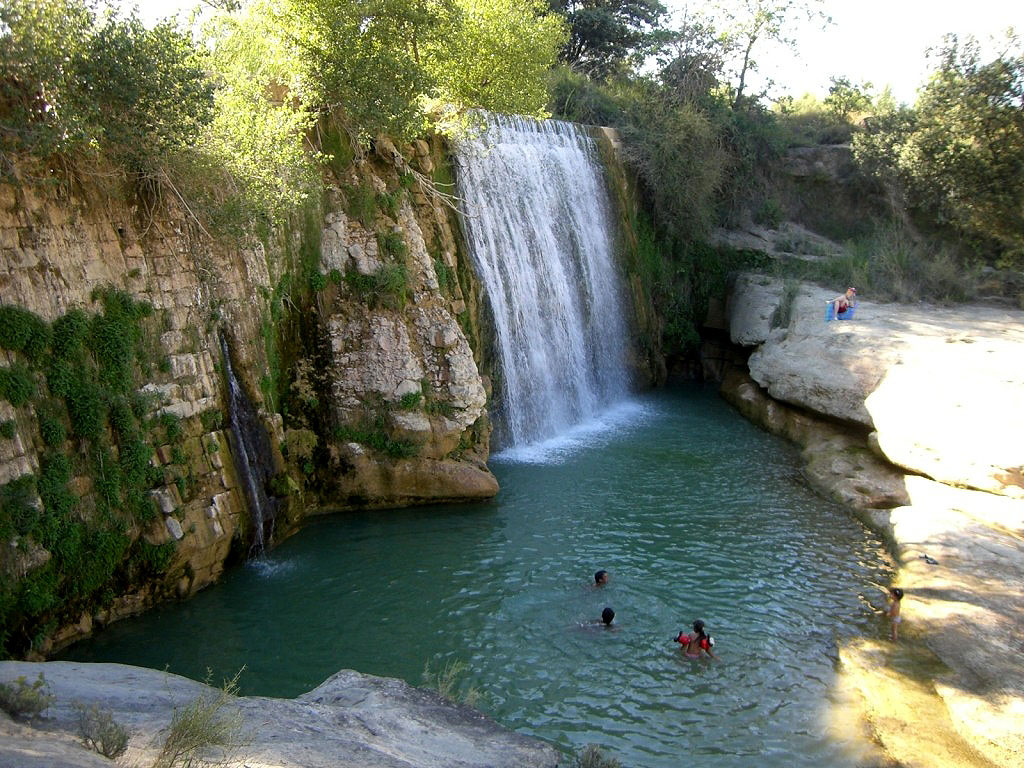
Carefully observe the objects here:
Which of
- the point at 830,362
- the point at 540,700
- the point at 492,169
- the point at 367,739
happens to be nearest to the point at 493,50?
the point at 492,169

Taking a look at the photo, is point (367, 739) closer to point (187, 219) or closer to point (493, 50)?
point (187, 219)

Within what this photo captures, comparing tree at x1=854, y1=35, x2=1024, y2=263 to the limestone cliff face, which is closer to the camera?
the limestone cliff face

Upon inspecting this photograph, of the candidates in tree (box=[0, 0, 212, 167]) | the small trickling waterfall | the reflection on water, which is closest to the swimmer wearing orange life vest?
the reflection on water

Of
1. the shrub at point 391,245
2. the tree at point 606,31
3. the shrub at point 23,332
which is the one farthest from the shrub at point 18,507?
the tree at point 606,31

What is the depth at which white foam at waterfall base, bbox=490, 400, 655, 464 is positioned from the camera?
16844mm

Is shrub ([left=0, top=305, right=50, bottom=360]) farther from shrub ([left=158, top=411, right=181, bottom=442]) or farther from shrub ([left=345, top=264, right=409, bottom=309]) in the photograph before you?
shrub ([left=345, top=264, right=409, bottom=309])

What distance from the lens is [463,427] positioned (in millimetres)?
14195

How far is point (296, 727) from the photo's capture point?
594cm

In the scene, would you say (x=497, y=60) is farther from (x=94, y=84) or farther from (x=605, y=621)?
(x=605, y=621)

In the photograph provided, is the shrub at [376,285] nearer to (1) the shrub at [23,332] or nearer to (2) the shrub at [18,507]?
(1) the shrub at [23,332]

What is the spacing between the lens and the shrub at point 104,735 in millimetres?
4910

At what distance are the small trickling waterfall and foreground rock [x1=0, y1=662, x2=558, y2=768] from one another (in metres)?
4.28

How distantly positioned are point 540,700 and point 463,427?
20.8 ft

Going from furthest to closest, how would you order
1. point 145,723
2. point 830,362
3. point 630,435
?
point 630,435 → point 830,362 → point 145,723
